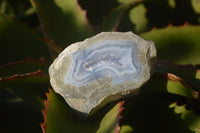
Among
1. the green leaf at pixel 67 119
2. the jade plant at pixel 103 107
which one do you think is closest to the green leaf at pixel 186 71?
the jade plant at pixel 103 107

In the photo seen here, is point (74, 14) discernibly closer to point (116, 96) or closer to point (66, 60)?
point (66, 60)

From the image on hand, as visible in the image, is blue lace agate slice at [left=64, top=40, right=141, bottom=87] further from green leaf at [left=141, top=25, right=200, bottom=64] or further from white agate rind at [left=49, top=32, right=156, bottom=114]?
green leaf at [left=141, top=25, right=200, bottom=64]

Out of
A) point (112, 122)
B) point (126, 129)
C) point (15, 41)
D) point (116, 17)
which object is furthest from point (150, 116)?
point (15, 41)

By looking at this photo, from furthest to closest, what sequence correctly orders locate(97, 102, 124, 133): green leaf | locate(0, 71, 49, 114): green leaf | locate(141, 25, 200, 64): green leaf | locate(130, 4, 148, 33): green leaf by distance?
locate(130, 4, 148, 33): green leaf < locate(141, 25, 200, 64): green leaf < locate(0, 71, 49, 114): green leaf < locate(97, 102, 124, 133): green leaf

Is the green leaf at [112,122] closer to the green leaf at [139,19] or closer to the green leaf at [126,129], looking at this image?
the green leaf at [126,129]

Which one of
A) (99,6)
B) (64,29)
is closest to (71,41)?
(64,29)

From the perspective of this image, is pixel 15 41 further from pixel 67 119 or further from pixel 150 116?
pixel 150 116

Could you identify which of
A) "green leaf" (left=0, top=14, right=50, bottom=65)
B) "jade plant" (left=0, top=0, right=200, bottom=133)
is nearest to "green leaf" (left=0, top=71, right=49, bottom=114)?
"jade plant" (left=0, top=0, right=200, bottom=133)
